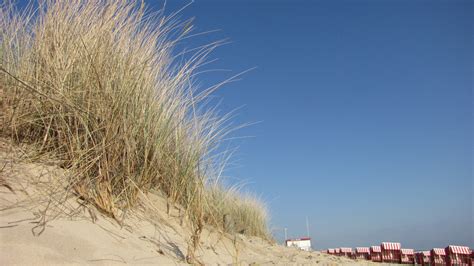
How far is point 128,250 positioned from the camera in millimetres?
2225

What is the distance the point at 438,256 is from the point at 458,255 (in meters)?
1.44

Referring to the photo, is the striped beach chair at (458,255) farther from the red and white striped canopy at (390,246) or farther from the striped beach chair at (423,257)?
the red and white striped canopy at (390,246)

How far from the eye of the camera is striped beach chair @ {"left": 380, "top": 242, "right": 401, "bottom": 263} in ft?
53.8

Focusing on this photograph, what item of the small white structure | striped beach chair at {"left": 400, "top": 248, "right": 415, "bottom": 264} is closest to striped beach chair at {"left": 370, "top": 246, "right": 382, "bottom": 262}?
striped beach chair at {"left": 400, "top": 248, "right": 415, "bottom": 264}

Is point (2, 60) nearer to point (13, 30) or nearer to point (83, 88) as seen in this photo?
point (13, 30)

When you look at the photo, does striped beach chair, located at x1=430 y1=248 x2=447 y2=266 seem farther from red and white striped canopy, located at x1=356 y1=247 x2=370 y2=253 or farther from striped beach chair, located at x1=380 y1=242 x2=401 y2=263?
red and white striped canopy, located at x1=356 y1=247 x2=370 y2=253

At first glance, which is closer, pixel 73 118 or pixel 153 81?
pixel 73 118

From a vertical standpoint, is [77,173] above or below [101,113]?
below

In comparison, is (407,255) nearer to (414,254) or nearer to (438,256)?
(414,254)

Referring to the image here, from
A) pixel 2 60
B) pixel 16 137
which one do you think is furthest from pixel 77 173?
pixel 2 60

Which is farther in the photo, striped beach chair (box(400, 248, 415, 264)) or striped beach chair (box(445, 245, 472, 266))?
striped beach chair (box(400, 248, 415, 264))

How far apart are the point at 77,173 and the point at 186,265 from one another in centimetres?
80

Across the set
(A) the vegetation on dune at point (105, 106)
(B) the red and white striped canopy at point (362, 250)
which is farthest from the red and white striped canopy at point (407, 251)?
(A) the vegetation on dune at point (105, 106)

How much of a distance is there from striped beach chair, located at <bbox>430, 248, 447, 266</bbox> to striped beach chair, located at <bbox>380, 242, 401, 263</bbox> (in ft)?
7.13
